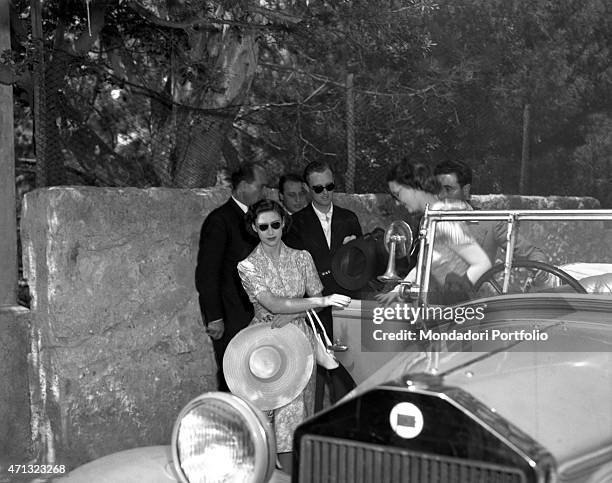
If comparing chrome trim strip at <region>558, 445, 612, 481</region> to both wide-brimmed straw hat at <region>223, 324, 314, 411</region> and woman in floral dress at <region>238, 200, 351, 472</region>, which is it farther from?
woman in floral dress at <region>238, 200, 351, 472</region>

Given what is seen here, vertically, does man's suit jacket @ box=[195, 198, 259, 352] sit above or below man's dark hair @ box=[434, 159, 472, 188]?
below

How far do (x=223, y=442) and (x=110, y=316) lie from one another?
2.81m

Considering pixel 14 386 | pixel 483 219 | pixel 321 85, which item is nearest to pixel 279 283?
pixel 483 219

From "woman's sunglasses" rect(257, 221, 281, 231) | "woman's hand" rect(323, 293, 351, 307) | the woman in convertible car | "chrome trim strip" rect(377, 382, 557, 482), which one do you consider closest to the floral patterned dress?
"woman's sunglasses" rect(257, 221, 281, 231)

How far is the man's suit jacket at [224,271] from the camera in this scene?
5059 millimetres

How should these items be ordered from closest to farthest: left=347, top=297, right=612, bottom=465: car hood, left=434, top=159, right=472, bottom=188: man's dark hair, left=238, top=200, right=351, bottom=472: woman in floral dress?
left=347, top=297, right=612, bottom=465: car hood < left=238, top=200, right=351, bottom=472: woman in floral dress < left=434, top=159, right=472, bottom=188: man's dark hair

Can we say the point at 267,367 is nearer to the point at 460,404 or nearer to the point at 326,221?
the point at 460,404

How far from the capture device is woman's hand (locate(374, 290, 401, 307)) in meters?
3.21

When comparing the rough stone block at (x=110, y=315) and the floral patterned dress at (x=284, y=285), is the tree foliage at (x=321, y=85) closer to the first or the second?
the rough stone block at (x=110, y=315)

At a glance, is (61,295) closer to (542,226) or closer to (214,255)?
(214,255)

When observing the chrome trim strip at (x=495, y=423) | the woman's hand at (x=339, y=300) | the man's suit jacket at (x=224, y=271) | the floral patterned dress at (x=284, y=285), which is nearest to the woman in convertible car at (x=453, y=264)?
the woman's hand at (x=339, y=300)

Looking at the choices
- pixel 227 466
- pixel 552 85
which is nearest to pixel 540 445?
pixel 227 466

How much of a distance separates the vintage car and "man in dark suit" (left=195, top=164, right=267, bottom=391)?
6.12 ft

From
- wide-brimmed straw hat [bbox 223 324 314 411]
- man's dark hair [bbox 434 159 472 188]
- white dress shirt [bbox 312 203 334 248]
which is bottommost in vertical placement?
wide-brimmed straw hat [bbox 223 324 314 411]
